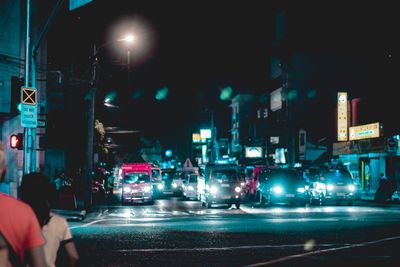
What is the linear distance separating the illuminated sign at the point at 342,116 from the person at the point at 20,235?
5272cm

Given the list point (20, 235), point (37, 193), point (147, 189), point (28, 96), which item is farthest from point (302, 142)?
point (20, 235)

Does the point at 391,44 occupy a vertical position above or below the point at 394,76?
above

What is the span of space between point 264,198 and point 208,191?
4.80 meters

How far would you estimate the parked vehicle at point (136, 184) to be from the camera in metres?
40.2

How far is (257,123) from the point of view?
99500 mm

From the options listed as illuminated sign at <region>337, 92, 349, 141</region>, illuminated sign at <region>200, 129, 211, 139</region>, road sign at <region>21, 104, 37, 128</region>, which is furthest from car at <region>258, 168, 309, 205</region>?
illuminated sign at <region>200, 129, 211, 139</region>

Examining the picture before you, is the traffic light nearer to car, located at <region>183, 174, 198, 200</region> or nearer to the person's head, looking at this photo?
the person's head

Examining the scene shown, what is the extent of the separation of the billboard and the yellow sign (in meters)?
33.7

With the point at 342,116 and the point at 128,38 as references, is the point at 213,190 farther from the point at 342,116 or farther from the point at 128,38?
the point at 342,116

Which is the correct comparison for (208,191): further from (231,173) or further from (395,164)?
(395,164)

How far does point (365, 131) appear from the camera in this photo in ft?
169

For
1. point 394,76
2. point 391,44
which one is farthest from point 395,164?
point 391,44

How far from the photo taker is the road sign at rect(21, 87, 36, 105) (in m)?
23.6

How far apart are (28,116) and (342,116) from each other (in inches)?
1413
